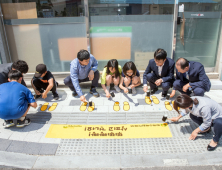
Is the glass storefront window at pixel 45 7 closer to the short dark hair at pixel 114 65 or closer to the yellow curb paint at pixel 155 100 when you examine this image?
the short dark hair at pixel 114 65

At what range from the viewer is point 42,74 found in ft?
13.4

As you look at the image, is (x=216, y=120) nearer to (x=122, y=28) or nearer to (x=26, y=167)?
(x=26, y=167)

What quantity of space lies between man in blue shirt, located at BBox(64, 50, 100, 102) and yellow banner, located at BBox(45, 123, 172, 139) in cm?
87

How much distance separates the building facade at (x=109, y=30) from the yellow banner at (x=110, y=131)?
8.95 ft

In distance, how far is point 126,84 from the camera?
4.70 metres

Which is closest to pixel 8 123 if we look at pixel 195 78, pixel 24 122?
pixel 24 122

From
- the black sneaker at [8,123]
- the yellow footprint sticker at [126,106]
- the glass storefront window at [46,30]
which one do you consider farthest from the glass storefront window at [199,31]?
the black sneaker at [8,123]

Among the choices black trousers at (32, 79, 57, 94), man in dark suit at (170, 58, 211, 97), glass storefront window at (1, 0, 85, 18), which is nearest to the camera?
man in dark suit at (170, 58, 211, 97)

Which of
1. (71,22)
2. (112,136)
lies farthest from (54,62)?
(112,136)

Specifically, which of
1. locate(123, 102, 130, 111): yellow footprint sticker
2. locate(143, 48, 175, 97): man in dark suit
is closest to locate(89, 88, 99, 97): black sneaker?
locate(123, 102, 130, 111): yellow footprint sticker

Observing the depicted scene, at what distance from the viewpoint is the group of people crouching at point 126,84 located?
2.71 meters

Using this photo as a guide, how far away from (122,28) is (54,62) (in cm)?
237

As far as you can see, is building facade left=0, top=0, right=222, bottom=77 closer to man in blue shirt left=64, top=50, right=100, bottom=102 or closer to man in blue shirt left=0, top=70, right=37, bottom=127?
man in blue shirt left=64, top=50, right=100, bottom=102

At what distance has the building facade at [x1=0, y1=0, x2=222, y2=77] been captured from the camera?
509 centimetres
